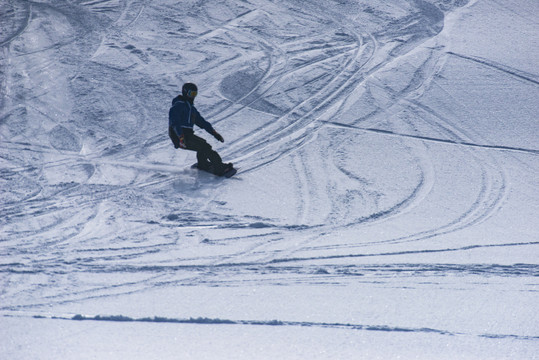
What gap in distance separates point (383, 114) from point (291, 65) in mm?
2179

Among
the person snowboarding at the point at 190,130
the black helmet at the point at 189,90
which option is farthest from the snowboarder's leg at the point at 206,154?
the black helmet at the point at 189,90

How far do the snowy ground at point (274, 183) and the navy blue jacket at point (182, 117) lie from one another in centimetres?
68

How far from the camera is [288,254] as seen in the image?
654cm

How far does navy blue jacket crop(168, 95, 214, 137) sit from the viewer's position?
8422 millimetres

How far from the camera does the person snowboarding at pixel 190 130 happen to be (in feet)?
27.7

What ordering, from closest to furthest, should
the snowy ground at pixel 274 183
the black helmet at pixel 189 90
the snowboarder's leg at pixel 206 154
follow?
the snowy ground at pixel 274 183 → the black helmet at pixel 189 90 → the snowboarder's leg at pixel 206 154

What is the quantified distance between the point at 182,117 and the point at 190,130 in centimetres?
23

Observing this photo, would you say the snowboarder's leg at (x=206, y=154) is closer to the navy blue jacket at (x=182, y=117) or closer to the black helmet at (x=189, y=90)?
the navy blue jacket at (x=182, y=117)

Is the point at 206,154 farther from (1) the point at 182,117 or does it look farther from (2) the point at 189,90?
(2) the point at 189,90

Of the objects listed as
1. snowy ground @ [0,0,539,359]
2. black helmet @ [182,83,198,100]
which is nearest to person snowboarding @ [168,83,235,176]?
black helmet @ [182,83,198,100]

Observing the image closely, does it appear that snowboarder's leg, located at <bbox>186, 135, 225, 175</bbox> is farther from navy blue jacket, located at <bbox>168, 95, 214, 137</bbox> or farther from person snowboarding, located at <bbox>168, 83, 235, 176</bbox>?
navy blue jacket, located at <bbox>168, 95, 214, 137</bbox>

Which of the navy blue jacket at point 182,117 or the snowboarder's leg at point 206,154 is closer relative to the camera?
the navy blue jacket at point 182,117

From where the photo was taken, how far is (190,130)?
862cm

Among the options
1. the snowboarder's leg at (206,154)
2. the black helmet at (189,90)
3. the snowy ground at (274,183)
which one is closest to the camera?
the snowy ground at (274,183)
